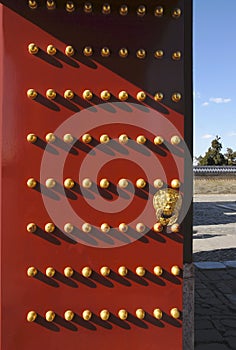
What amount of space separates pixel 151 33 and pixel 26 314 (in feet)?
4.70

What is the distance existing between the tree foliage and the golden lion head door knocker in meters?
33.8

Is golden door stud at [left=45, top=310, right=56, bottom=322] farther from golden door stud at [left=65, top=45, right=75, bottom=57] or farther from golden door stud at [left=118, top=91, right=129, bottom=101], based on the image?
golden door stud at [left=65, top=45, right=75, bottom=57]

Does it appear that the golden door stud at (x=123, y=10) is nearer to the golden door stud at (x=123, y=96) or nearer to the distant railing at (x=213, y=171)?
the golden door stud at (x=123, y=96)

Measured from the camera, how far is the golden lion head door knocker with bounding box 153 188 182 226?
1646mm

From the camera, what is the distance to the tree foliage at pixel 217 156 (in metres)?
34.4

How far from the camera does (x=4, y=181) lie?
1.58 meters

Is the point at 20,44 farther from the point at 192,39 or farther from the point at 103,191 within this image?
the point at 192,39

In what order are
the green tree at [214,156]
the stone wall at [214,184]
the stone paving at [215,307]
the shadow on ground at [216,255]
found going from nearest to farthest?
the stone paving at [215,307] < the shadow on ground at [216,255] < the stone wall at [214,184] < the green tree at [214,156]

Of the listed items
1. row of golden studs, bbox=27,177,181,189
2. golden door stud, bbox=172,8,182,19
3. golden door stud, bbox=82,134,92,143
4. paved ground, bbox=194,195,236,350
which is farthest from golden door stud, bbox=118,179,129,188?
paved ground, bbox=194,195,236,350

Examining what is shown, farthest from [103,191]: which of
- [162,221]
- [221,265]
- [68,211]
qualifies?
[221,265]

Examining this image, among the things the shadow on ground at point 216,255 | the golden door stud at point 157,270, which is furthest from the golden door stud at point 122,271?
the shadow on ground at point 216,255

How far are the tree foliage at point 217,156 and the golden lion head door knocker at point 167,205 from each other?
3378 centimetres

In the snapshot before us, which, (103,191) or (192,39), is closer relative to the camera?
(103,191)

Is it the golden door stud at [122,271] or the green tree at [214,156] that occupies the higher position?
the green tree at [214,156]
